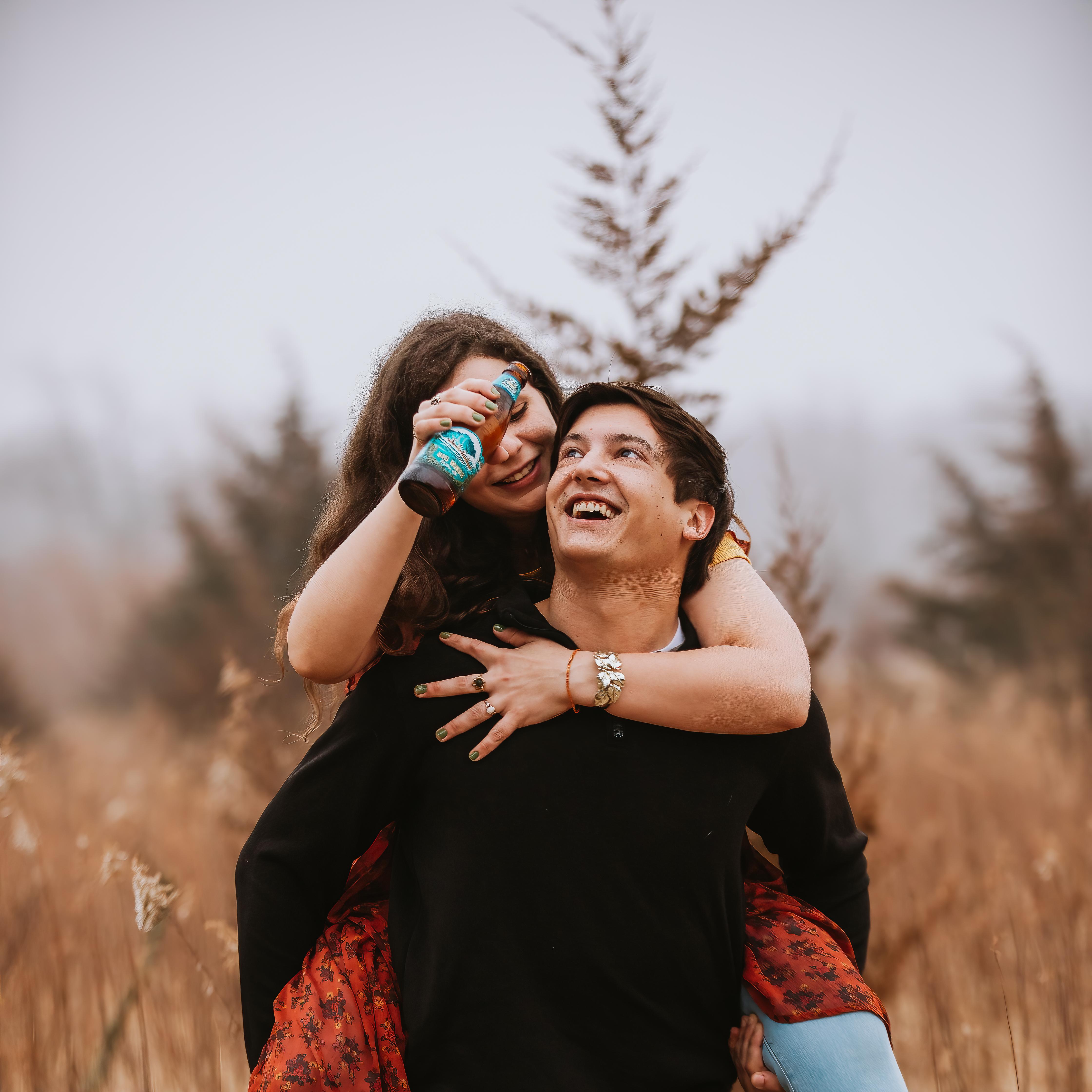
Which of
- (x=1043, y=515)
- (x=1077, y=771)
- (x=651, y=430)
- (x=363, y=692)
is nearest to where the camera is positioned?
(x=363, y=692)

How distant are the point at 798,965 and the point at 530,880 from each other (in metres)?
0.59

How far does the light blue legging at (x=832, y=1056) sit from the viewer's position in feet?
5.44

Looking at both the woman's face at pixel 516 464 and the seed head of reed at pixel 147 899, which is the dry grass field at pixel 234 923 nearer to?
the seed head of reed at pixel 147 899

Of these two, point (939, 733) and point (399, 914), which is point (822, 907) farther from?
point (939, 733)

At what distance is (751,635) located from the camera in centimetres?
184

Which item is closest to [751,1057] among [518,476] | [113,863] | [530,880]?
[530,880]

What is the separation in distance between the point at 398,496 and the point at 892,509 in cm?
2077

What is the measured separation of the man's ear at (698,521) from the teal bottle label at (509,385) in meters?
0.46

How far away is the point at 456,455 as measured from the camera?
5.21 ft

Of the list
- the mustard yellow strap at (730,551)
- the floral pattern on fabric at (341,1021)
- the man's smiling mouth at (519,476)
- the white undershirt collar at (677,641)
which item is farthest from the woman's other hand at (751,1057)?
the man's smiling mouth at (519,476)

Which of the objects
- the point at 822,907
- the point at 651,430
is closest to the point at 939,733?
the point at 822,907

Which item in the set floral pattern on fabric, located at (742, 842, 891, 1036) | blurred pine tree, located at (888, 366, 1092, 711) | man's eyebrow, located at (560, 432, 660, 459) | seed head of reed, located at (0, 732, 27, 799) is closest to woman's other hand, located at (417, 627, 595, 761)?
man's eyebrow, located at (560, 432, 660, 459)

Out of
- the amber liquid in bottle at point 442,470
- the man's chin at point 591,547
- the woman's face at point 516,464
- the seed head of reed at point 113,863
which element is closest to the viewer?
the amber liquid in bottle at point 442,470

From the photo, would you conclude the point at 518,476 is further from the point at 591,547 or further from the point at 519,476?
the point at 591,547
